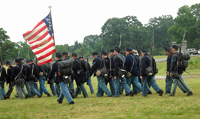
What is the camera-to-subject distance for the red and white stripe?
11414 millimetres

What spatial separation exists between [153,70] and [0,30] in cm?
6985

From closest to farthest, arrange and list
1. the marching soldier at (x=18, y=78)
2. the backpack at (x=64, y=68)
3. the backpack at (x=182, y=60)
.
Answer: the backpack at (x=64, y=68) < the backpack at (x=182, y=60) < the marching soldier at (x=18, y=78)

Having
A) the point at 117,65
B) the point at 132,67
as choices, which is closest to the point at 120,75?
the point at 117,65

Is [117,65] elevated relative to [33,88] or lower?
elevated

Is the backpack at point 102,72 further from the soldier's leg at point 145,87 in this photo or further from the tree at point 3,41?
the tree at point 3,41

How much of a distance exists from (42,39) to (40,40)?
100 mm

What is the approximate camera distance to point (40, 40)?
11625 millimetres

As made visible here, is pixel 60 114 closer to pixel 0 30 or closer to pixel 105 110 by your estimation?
pixel 105 110

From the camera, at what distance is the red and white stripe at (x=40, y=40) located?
1141 centimetres

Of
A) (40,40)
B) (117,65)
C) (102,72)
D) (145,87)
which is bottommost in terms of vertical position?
(145,87)

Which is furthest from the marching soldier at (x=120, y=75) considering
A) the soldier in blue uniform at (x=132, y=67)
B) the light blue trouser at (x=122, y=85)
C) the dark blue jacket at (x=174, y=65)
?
the dark blue jacket at (x=174, y=65)

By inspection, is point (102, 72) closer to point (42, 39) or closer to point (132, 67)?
point (132, 67)

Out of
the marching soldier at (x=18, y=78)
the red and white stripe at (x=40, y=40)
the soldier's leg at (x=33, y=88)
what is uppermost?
the red and white stripe at (x=40, y=40)

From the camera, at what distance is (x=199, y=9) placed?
68.4 metres
